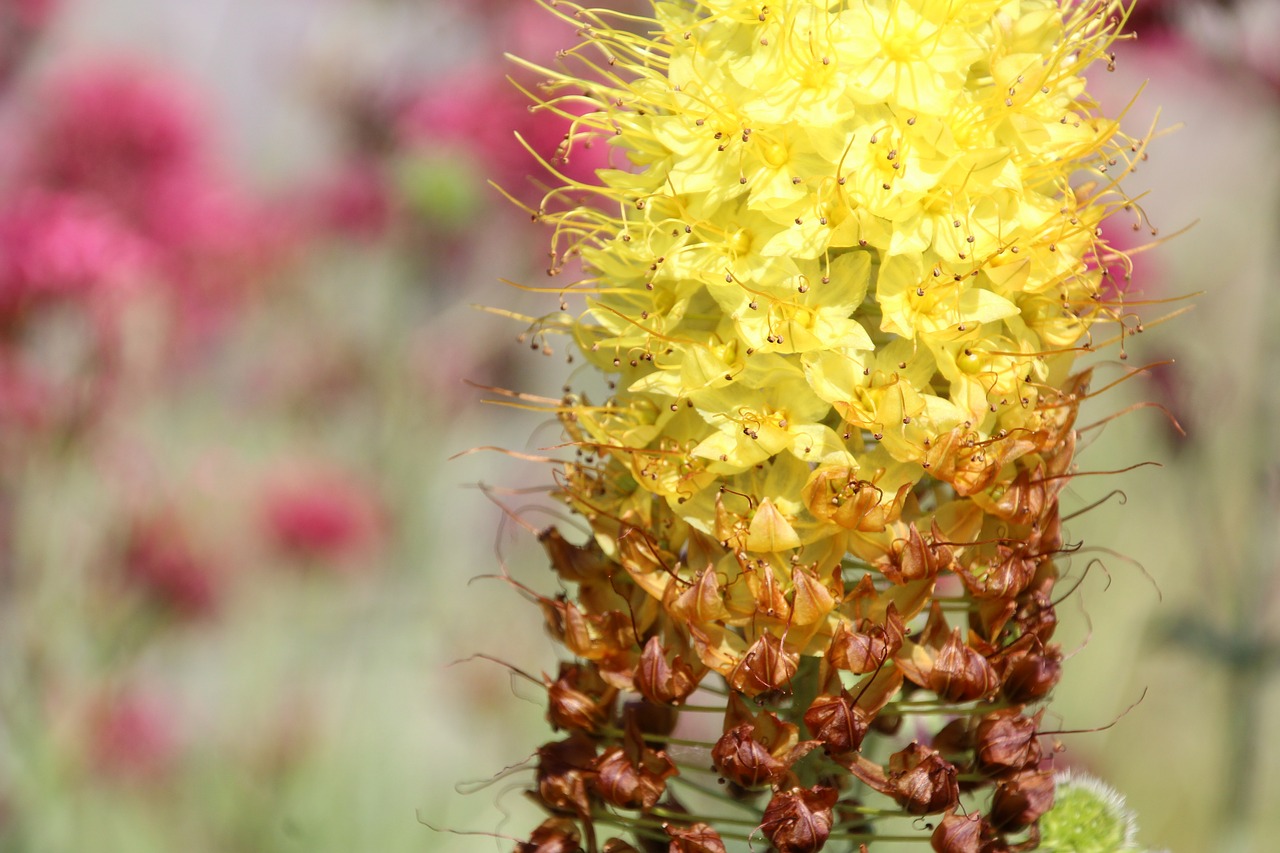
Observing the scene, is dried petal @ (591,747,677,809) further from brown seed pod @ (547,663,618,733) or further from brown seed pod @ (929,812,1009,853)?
brown seed pod @ (929,812,1009,853)

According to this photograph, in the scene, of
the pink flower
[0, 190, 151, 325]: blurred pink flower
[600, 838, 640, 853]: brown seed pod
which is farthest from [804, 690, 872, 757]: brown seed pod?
the pink flower

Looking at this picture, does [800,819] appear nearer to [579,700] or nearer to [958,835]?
[958,835]

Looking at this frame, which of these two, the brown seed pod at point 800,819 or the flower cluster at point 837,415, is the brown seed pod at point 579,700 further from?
the brown seed pod at point 800,819

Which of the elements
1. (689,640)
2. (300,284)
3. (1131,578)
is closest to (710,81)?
(689,640)

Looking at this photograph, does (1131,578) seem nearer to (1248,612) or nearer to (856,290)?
(1248,612)

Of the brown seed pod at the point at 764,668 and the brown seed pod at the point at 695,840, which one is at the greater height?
the brown seed pod at the point at 764,668

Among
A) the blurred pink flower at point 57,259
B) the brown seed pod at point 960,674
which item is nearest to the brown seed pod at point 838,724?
the brown seed pod at point 960,674
